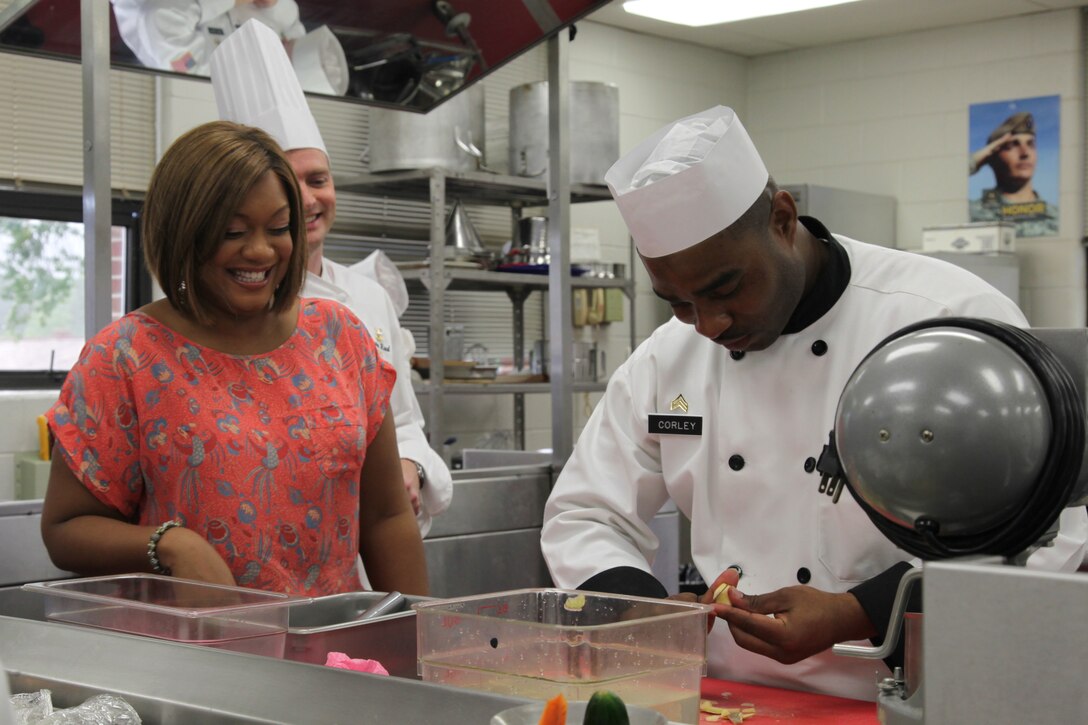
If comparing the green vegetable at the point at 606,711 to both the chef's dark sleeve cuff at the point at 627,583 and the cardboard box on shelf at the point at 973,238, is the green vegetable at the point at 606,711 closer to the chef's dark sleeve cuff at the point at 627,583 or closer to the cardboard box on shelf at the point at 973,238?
the chef's dark sleeve cuff at the point at 627,583

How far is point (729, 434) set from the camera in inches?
70.7

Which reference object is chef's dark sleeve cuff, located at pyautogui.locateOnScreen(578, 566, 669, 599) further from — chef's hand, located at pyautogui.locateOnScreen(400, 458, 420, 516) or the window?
the window

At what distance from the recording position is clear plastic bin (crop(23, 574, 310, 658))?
3.48 ft

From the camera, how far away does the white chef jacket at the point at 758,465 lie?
1.66 m

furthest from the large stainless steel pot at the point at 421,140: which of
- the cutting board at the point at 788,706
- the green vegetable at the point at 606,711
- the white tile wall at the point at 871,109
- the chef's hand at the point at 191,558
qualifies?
the green vegetable at the point at 606,711

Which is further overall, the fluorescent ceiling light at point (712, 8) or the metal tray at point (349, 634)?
the fluorescent ceiling light at point (712, 8)

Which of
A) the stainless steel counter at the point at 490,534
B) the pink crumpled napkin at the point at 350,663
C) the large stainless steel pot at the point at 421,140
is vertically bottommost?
the stainless steel counter at the point at 490,534

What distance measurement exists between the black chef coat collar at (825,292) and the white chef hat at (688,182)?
0.15 meters

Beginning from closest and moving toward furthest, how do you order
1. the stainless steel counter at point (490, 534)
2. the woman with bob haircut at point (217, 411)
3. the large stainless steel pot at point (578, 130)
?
the woman with bob haircut at point (217, 411) → the stainless steel counter at point (490, 534) → the large stainless steel pot at point (578, 130)

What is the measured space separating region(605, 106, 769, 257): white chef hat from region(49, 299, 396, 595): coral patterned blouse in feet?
1.63

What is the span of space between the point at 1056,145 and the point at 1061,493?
19.9ft

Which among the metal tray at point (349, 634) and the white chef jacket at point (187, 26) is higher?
the white chef jacket at point (187, 26)

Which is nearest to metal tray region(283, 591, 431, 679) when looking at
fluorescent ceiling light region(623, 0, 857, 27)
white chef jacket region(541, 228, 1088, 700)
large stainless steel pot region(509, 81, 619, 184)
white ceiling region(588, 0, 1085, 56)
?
white chef jacket region(541, 228, 1088, 700)

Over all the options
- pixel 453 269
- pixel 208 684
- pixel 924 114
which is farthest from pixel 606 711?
pixel 924 114
